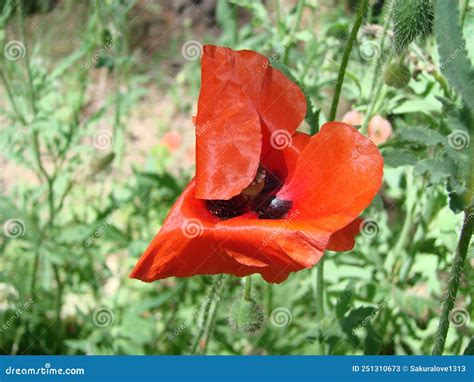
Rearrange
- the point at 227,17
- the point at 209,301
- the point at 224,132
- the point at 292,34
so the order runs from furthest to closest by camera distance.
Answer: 1. the point at 227,17
2. the point at 292,34
3. the point at 209,301
4. the point at 224,132

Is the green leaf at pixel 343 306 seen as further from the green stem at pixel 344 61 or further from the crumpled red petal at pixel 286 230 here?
the crumpled red petal at pixel 286 230

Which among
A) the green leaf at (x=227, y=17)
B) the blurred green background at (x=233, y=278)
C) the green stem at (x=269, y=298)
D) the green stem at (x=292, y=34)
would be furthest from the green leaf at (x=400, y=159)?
the green leaf at (x=227, y=17)

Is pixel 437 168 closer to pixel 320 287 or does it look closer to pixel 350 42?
pixel 350 42

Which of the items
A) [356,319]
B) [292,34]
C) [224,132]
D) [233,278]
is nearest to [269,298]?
[233,278]

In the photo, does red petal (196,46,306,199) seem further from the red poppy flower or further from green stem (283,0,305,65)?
green stem (283,0,305,65)

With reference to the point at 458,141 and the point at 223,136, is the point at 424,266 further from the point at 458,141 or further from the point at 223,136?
the point at 223,136

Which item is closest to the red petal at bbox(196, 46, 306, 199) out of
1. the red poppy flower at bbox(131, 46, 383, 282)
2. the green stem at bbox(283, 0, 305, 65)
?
the red poppy flower at bbox(131, 46, 383, 282)

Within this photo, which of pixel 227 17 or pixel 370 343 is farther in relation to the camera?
pixel 227 17
